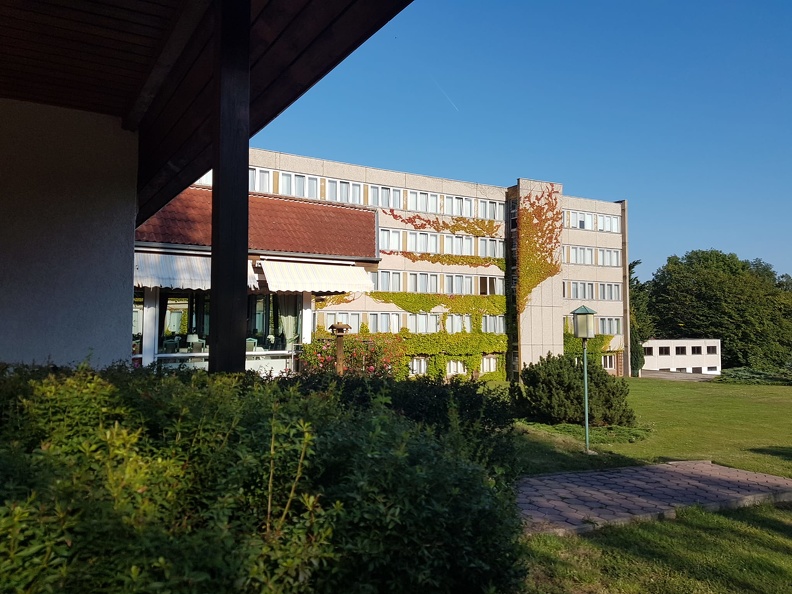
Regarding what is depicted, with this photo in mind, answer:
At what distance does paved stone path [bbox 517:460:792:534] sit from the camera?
5547 millimetres

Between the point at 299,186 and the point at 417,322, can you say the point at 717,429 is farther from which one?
the point at 299,186

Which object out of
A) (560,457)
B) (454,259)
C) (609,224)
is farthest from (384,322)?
(560,457)

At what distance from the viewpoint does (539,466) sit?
8242mm

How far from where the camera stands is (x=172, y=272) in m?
14.4

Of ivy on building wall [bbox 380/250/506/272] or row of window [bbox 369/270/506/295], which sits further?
ivy on building wall [bbox 380/250/506/272]

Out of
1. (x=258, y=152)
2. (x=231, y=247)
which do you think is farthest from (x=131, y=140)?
(x=258, y=152)

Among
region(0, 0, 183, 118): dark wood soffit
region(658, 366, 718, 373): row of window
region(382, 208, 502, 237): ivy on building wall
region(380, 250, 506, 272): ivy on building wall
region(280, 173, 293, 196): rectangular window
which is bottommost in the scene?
region(658, 366, 718, 373): row of window

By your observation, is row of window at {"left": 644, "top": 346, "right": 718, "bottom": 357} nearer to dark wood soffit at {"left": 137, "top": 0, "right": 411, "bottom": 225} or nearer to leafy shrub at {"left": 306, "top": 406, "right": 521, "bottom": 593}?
dark wood soffit at {"left": 137, "top": 0, "right": 411, "bottom": 225}

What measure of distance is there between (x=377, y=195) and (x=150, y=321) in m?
18.7

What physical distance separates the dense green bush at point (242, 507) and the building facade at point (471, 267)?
1037 inches

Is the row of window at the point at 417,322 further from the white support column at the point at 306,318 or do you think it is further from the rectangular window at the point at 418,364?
the white support column at the point at 306,318

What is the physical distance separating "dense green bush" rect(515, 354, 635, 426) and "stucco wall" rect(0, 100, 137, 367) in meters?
8.30

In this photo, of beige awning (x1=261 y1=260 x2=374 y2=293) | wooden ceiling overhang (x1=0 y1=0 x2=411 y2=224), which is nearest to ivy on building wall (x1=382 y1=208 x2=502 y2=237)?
beige awning (x1=261 y1=260 x2=374 y2=293)

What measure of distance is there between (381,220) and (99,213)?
2455 centimetres
